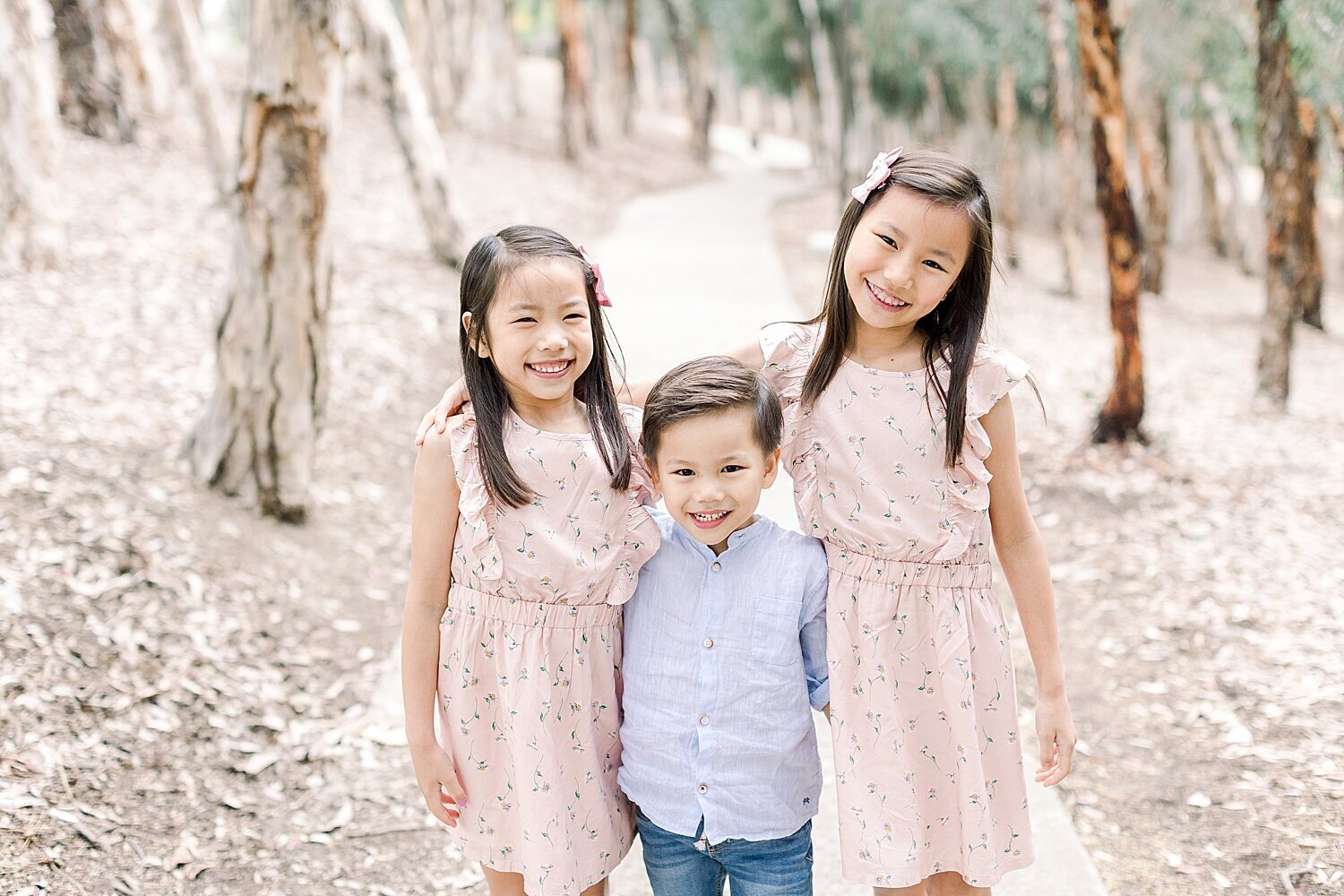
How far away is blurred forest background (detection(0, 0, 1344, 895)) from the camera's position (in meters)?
3.16

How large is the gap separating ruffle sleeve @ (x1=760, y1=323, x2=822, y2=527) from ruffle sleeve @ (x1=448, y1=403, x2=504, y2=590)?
59 centimetres

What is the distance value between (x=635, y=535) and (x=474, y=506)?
0.31 metres

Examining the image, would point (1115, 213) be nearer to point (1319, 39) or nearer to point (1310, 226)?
point (1319, 39)

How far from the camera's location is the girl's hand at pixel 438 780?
2070 mm

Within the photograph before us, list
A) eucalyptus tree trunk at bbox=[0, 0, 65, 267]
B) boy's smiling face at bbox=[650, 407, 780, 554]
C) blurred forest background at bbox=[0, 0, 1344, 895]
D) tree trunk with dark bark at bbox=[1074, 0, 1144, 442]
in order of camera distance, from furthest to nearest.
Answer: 1. eucalyptus tree trunk at bbox=[0, 0, 65, 267]
2. tree trunk with dark bark at bbox=[1074, 0, 1144, 442]
3. blurred forest background at bbox=[0, 0, 1344, 895]
4. boy's smiling face at bbox=[650, 407, 780, 554]

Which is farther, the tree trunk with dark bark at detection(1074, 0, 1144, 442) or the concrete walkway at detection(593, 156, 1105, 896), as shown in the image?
the tree trunk with dark bark at detection(1074, 0, 1144, 442)

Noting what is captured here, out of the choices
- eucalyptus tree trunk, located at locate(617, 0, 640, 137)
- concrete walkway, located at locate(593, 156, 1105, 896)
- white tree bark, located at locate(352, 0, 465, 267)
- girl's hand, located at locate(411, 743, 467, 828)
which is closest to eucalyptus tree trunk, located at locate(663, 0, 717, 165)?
eucalyptus tree trunk, located at locate(617, 0, 640, 137)

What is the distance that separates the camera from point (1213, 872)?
3033mm

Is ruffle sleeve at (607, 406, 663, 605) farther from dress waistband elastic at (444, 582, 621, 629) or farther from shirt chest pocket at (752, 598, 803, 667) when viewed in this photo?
shirt chest pocket at (752, 598, 803, 667)

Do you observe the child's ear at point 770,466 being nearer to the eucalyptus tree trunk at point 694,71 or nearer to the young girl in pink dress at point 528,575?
the young girl in pink dress at point 528,575

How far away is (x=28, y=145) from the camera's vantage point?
21.2 ft

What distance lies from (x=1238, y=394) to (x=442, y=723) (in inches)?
337

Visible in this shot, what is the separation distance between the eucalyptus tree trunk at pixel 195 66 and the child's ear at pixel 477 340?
6414 millimetres

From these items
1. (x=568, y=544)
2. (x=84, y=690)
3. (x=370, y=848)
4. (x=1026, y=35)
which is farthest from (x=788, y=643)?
(x=1026, y=35)
